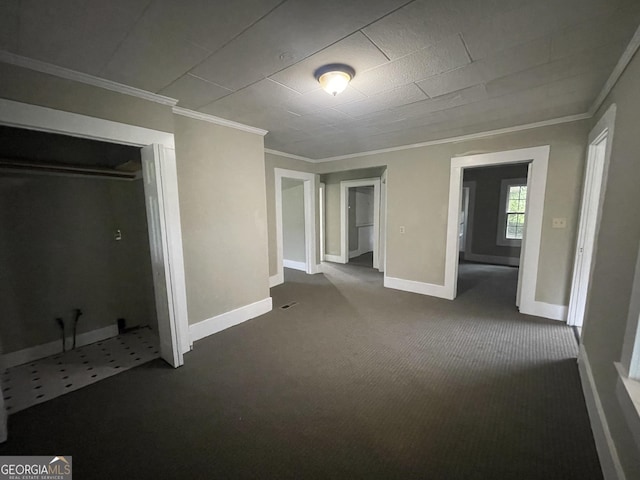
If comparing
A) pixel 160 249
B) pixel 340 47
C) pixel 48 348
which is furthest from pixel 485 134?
pixel 48 348

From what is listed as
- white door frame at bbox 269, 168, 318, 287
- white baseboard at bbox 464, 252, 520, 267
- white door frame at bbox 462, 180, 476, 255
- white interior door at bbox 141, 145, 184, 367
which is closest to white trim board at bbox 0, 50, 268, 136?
white interior door at bbox 141, 145, 184, 367

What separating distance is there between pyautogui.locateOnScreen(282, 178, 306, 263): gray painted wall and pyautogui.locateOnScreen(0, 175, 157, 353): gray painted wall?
3.25 meters

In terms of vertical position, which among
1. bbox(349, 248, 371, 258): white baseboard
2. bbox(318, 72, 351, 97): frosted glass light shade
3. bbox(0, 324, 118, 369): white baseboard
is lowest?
bbox(0, 324, 118, 369): white baseboard

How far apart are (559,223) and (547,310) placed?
1113 millimetres

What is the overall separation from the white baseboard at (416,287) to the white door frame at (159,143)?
3268 millimetres

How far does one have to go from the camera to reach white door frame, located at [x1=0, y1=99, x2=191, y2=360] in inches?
64.8

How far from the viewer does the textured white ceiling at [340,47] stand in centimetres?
125

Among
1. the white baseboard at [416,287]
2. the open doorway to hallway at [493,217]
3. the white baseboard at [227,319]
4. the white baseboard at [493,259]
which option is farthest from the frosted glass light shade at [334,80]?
the white baseboard at [493,259]

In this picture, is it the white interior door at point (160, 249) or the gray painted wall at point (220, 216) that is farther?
the gray painted wall at point (220, 216)

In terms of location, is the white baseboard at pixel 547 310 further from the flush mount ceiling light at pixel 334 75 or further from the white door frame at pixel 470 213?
the white door frame at pixel 470 213

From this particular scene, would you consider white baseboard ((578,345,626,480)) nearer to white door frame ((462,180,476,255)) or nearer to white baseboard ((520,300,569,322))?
white baseboard ((520,300,569,322))

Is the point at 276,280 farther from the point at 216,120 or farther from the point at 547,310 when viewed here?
the point at 547,310

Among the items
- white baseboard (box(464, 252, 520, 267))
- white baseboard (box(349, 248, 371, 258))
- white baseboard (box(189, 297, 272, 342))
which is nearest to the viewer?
white baseboard (box(189, 297, 272, 342))

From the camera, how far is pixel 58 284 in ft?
8.38
